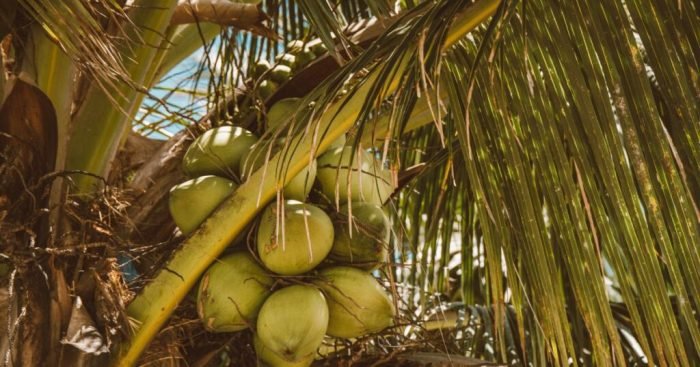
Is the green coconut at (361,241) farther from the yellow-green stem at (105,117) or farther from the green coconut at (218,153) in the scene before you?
the yellow-green stem at (105,117)

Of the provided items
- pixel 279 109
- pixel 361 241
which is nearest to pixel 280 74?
pixel 279 109

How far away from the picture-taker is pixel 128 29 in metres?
1.52

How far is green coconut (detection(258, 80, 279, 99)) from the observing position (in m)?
1.61

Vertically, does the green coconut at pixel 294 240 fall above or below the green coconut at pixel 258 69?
below

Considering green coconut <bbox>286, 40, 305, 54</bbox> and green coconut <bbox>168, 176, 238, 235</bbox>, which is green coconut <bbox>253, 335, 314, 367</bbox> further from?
green coconut <bbox>286, 40, 305, 54</bbox>

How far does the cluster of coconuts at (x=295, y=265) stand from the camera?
1.25 meters

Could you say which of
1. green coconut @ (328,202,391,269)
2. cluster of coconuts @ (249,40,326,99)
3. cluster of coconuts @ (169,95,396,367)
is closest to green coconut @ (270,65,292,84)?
cluster of coconuts @ (249,40,326,99)

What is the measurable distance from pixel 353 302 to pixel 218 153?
0.31m

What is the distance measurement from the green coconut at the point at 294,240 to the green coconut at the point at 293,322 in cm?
3

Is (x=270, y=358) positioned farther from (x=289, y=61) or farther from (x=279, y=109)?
(x=289, y=61)

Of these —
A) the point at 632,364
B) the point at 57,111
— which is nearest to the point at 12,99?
the point at 57,111

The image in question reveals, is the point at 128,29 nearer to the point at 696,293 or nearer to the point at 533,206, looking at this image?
the point at 533,206

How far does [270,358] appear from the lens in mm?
1330

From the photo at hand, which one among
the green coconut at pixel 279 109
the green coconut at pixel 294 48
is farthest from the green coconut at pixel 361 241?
the green coconut at pixel 294 48
